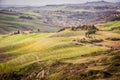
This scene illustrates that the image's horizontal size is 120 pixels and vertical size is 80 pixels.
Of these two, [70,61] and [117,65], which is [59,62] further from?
[117,65]

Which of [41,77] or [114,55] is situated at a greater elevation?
[114,55]

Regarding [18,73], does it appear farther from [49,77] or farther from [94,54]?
[94,54]

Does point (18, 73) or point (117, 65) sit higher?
point (117, 65)

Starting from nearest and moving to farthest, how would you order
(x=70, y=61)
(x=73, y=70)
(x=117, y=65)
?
(x=117, y=65)
(x=73, y=70)
(x=70, y=61)

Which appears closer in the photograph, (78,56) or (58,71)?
(58,71)

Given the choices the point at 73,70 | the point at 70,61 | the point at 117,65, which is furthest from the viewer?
the point at 70,61

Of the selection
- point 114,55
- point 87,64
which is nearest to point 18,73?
point 87,64

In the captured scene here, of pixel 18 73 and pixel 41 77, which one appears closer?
pixel 41 77

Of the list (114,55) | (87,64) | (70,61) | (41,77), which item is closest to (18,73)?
(41,77)
